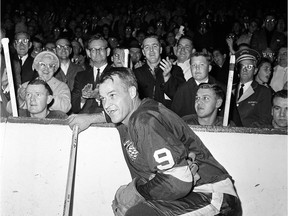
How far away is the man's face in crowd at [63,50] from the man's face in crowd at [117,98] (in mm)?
3524

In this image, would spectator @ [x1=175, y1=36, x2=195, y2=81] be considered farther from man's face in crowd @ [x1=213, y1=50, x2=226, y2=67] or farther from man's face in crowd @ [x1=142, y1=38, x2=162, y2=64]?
man's face in crowd @ [x1=213, y1=50, x2=226, y2=67]

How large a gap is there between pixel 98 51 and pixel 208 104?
204cm

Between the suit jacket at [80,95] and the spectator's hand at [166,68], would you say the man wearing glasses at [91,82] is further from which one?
the spectator's hand at [166,68]

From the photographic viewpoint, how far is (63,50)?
6.20 metres

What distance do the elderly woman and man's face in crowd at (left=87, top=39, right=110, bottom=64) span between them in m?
0.54

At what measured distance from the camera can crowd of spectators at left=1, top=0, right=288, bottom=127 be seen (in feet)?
17.0

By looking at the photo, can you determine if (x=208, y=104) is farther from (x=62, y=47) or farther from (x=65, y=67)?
(x=62, y=47)

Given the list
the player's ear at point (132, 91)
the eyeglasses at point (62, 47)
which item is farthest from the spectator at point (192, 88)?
the eyeglasses at point (62, 47)

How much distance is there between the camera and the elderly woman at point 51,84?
4812 mm

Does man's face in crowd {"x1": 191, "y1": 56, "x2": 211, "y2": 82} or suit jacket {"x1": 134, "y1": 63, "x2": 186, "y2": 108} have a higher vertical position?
man's face in crowd {"x1": 191, "y1": 56, "x2": 211, "y2": 82}

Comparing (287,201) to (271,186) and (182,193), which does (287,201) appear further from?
(182,193)

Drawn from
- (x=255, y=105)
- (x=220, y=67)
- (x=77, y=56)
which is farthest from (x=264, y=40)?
(x=77, y=56)

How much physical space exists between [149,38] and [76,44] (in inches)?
111

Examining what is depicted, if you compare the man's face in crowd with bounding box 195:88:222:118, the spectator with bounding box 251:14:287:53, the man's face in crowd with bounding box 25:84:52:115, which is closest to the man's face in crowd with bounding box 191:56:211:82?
the man's face in crowd with bounding box 195:88:222:118
